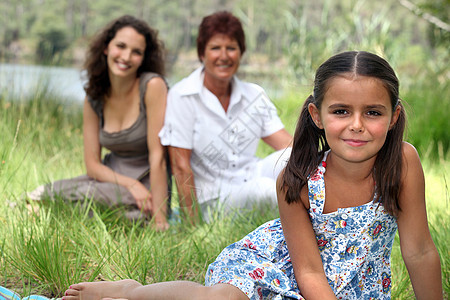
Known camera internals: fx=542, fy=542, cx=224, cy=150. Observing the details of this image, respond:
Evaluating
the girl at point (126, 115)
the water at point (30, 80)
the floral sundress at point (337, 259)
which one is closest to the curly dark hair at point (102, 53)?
the girl at point (126, 115)

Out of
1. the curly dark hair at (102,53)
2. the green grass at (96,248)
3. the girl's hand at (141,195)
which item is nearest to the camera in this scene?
the green grass at (96,248)

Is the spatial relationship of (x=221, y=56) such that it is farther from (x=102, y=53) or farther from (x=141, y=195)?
(x=141, y=195)

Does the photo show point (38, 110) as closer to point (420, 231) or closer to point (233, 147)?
point (233, 147)

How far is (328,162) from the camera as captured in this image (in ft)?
6.21

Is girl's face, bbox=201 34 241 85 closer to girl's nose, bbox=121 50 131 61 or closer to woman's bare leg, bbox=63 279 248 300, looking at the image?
girl's nose, bbox=121 50 131 61

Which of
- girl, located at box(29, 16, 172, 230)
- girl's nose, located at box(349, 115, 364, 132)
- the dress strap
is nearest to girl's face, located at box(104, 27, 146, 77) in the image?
girl, located at box(29, 16, 172, 230)

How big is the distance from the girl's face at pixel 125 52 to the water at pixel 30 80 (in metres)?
1.82

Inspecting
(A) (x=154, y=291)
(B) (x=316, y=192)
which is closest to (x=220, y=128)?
(B) (x=316, y=192)

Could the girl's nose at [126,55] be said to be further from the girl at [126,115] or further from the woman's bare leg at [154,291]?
the woman's bare leg at [154,291]

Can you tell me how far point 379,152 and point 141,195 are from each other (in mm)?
1754

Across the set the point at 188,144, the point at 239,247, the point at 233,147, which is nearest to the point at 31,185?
the point at 188,144

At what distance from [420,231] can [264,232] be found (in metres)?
0.54

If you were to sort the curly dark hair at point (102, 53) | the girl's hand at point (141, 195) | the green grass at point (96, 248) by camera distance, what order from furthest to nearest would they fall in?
the curly dark hair at point (102, 53), the girl's hand at point (141, 195), the green grass at point (96, 248)

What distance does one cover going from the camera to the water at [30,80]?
17.0 feet
